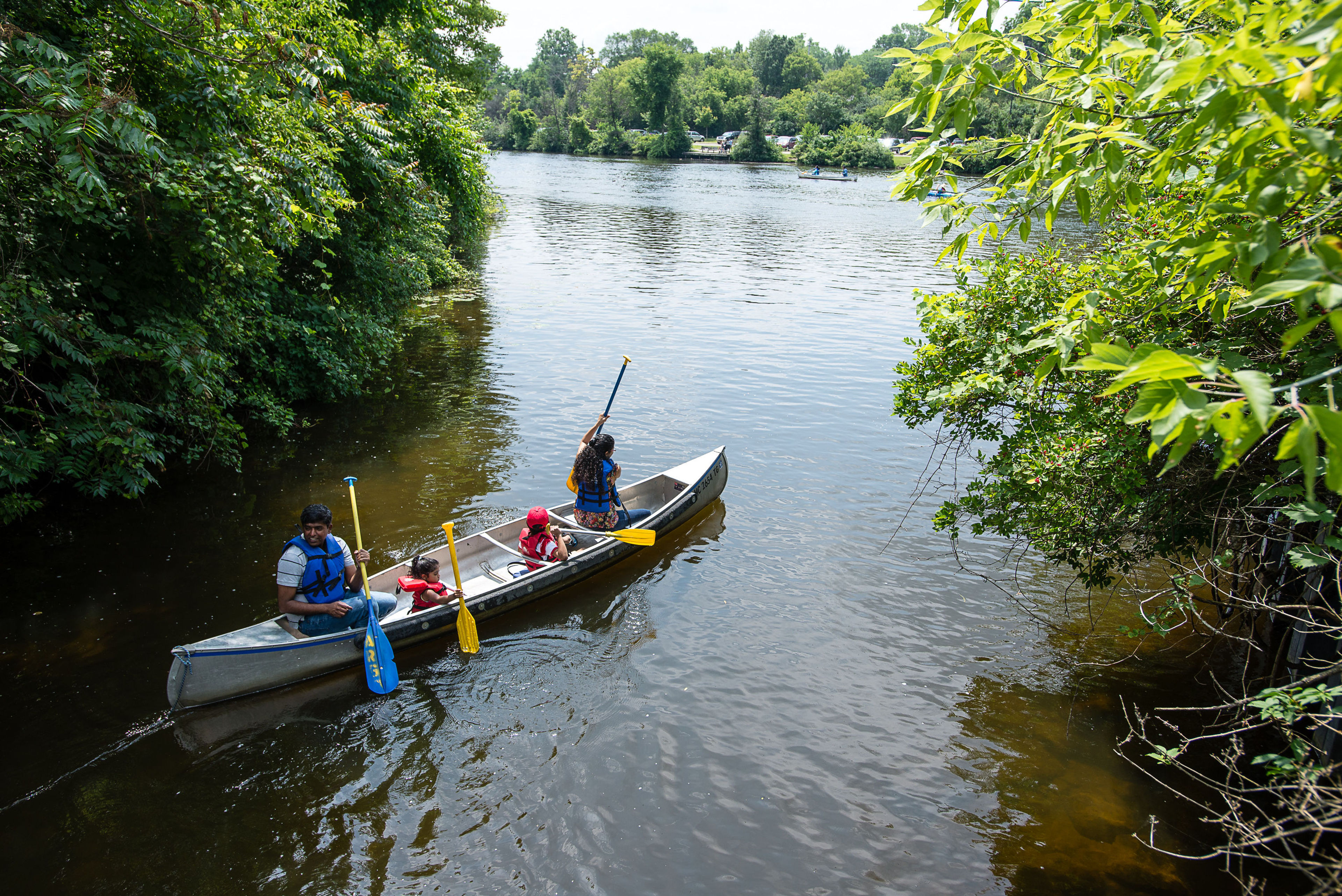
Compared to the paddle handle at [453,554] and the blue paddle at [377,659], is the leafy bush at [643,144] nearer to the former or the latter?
the paddle handle at [453,554]

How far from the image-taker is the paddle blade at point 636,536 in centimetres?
1004

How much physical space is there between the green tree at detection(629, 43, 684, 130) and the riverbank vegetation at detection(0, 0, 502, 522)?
100m

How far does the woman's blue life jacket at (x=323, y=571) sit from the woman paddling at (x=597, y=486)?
137 inches

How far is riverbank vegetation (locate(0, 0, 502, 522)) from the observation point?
6.91 metres

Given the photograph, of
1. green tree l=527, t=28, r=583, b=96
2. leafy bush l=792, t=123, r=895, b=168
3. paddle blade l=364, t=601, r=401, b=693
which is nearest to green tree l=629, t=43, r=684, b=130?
leafy bush l=792, t=123, r=895, b=168

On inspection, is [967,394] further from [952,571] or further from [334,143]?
[334,143]

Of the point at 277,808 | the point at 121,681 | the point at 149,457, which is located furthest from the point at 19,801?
the point at 149,457

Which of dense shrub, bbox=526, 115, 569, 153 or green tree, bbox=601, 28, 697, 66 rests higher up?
green tree, bbox=601, 28, 697, 66

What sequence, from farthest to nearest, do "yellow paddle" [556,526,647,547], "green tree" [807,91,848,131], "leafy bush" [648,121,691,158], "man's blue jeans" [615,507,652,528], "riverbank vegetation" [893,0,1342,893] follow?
"green tree" [807,91,848,131] < "leafy bush" [648,121,691,158] < "man's blue jeans" [615,507,652,528] < "yellow paddle" [556,526,647,547] < "riverbank vegetation" [893,0,1342,893]

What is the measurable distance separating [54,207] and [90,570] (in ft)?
13.4

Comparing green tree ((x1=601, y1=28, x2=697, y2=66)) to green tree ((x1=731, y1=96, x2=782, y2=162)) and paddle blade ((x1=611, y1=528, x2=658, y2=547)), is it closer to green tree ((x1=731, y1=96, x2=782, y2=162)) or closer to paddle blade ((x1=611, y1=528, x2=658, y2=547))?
green tree ((x1=731, y1=96, x2=782, y2=162))

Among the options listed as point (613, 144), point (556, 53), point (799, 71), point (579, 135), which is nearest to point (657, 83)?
point (613, 144)

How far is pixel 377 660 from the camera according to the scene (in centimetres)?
735

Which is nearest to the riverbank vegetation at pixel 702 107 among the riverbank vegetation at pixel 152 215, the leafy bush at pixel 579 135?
the leafy bush at pixel 579 135
